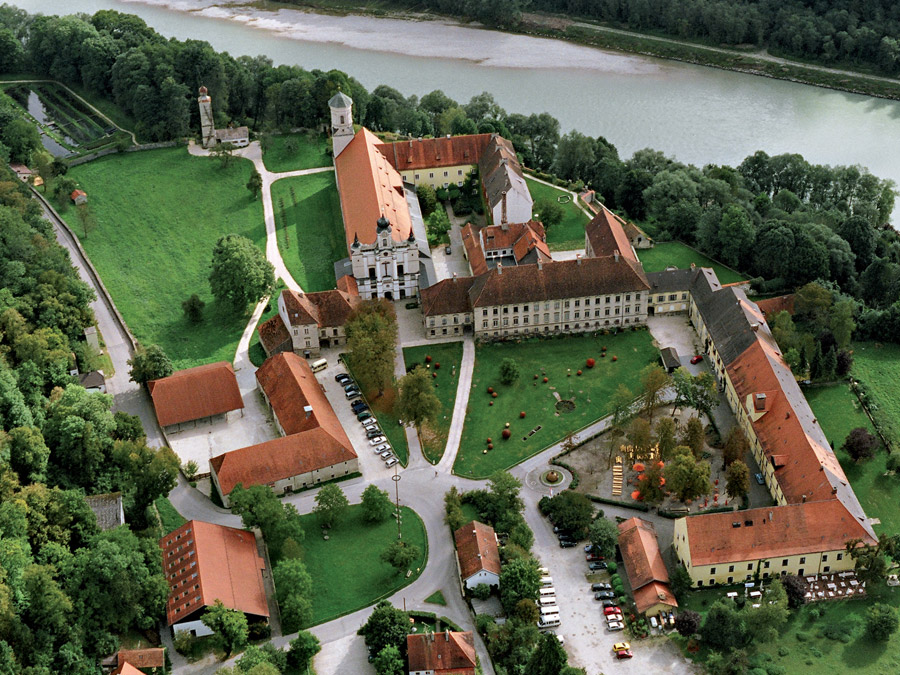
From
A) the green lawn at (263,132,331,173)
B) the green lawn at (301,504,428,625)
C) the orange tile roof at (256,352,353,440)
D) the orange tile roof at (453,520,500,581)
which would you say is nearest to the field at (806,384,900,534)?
the orange tile roof at (453,520,500,581)

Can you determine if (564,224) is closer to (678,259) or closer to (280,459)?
(678,259)

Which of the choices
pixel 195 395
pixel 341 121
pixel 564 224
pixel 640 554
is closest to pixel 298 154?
pixel 341 121

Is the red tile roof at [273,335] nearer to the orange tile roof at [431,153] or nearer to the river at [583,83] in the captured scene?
the orange tile roof at [431,153]

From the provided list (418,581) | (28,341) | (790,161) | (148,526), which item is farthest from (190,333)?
(790,161)

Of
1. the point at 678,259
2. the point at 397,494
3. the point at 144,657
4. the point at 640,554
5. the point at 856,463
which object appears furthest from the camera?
the point at 678,259

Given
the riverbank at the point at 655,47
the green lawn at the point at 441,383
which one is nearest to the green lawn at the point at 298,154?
the green lawn at the point at 441,383

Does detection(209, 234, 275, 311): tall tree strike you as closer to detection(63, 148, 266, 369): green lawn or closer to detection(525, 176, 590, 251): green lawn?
detection(63, 148, 266, 369): green lawn
